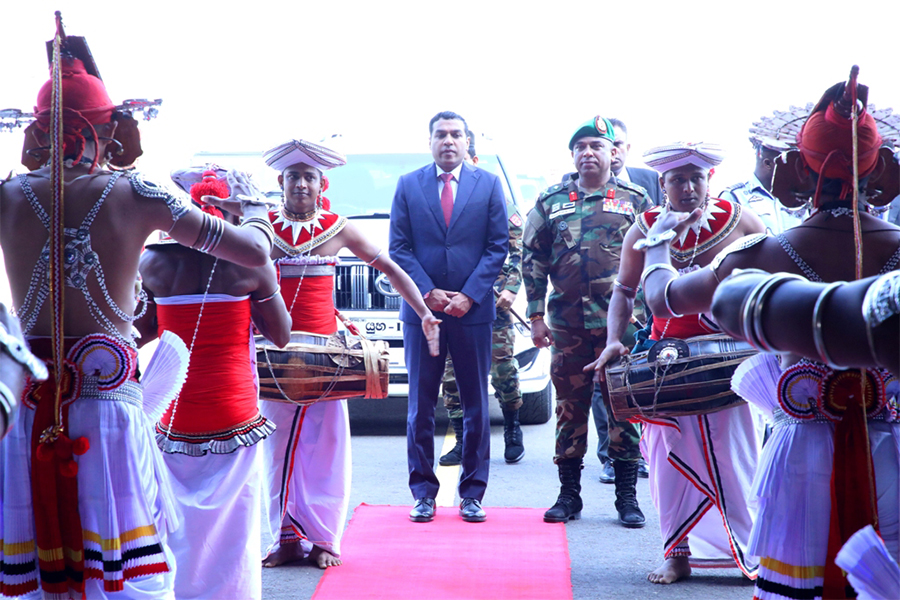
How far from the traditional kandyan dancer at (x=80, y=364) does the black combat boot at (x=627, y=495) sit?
10.1ft

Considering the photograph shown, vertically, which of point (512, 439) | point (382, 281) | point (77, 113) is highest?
point (77, 113)

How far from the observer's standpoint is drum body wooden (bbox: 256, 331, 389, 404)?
4.12 meters

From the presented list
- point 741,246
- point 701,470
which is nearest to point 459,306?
point 701,470

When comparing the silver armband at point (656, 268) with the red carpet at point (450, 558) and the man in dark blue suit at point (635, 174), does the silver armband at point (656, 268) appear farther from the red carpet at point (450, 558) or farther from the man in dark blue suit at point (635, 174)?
the man in dark blue suit at point (635, 174)

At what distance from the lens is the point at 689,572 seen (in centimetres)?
423

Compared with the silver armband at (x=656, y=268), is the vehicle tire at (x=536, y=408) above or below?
below

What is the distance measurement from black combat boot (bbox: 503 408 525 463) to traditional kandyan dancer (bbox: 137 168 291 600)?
357 cm

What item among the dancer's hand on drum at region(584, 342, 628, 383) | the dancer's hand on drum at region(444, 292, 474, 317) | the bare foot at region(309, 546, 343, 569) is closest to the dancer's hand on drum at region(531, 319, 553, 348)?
the dancer's hand on drum at region(444, 292, 474, 317)

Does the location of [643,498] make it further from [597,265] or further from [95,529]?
[95,529]

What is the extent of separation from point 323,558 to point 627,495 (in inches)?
72.7

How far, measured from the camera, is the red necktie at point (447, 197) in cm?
549

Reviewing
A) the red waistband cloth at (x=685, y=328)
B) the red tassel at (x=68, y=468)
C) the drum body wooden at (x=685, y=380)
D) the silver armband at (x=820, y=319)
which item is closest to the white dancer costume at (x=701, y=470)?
the red waistband cloth at (x=685, y=328)

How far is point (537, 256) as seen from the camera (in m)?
5.50

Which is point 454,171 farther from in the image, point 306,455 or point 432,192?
point 306,455
